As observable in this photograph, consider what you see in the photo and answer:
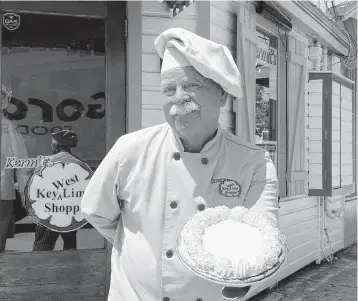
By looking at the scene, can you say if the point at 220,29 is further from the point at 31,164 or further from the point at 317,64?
the point at 317,64

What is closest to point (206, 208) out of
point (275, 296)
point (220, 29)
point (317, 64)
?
point (220, 29)

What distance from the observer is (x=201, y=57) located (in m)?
1.82

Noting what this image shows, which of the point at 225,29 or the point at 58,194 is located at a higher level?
the point at 225,29

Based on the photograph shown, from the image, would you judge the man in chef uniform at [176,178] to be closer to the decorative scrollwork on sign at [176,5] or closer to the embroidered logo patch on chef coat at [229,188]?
the embroidered logo patch on chef coat at [229,188]

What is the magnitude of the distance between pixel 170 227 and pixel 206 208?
15 centimetres

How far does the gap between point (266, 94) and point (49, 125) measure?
2641mm

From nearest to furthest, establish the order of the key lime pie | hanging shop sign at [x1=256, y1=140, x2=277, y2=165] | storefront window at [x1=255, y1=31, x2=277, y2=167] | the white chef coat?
the key lime pie < the white chef coat < storefront window at [x1=255, y1=31, x2=277, y2=167] < hanging shop sign at [x1=256, y1=140, x2=277, y2=165]

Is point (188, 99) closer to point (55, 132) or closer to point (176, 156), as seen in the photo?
point (176, 156)

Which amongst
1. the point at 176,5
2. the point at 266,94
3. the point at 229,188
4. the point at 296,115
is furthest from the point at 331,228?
the point at 229,188

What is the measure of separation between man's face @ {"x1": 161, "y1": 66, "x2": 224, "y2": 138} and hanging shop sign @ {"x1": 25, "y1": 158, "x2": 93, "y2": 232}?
2.35 meters

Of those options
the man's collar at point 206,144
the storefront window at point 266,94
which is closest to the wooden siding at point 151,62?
the storefront window at point 266,94

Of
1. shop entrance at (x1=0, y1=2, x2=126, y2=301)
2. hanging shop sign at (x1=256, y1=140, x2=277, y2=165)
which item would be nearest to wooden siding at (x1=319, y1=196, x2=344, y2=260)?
hanging shop sign at (x1=256, y1=140, x2=277, y2=165)

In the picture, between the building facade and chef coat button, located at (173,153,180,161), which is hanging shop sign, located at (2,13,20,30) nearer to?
the building facade

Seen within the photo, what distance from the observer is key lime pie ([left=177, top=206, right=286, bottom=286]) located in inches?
65.8
